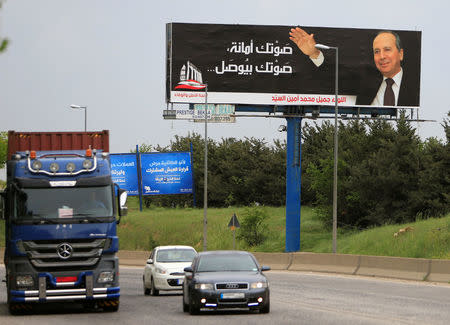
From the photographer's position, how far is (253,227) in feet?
191

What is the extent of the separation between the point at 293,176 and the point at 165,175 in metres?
18.3

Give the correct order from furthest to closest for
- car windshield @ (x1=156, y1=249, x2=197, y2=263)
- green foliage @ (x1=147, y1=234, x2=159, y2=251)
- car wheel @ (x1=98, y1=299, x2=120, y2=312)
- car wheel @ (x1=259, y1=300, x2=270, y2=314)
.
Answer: green foliage @ (x1=147, y1=234, x2=159, y2=251), car windshield @ (x1=156, y1=249, x2=197, y2=263), car wheel @ (x1=98, y1=299, x2=120, y2=312), car wheel @ (x1=259, y1=300, x2=270, y2=314)

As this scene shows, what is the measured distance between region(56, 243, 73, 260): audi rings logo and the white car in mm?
7969

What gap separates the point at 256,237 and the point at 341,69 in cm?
1179

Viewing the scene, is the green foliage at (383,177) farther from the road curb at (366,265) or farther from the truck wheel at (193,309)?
the truck wheel at (193,309)

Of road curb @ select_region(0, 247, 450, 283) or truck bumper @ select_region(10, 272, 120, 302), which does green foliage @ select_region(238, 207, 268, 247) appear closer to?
road curb @ select_region(0, 247, 450, 283)

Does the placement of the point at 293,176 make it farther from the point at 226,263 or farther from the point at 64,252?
the point at 64,252

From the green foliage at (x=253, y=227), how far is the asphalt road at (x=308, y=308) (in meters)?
26.2

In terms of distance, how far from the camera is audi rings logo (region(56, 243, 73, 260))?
19.8 meters

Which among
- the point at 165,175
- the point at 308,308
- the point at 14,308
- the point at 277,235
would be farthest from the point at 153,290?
the point at 165,175

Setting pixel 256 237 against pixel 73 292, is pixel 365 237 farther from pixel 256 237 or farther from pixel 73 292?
pixel 73 292

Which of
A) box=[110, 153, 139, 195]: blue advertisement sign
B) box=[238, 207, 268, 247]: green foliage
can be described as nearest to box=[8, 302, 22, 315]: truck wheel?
box=[238, 207, 268, 247]: green foliage

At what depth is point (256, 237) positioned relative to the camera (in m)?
58.3

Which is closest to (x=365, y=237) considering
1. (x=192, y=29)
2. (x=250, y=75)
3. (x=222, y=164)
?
(x=250, y=75)
